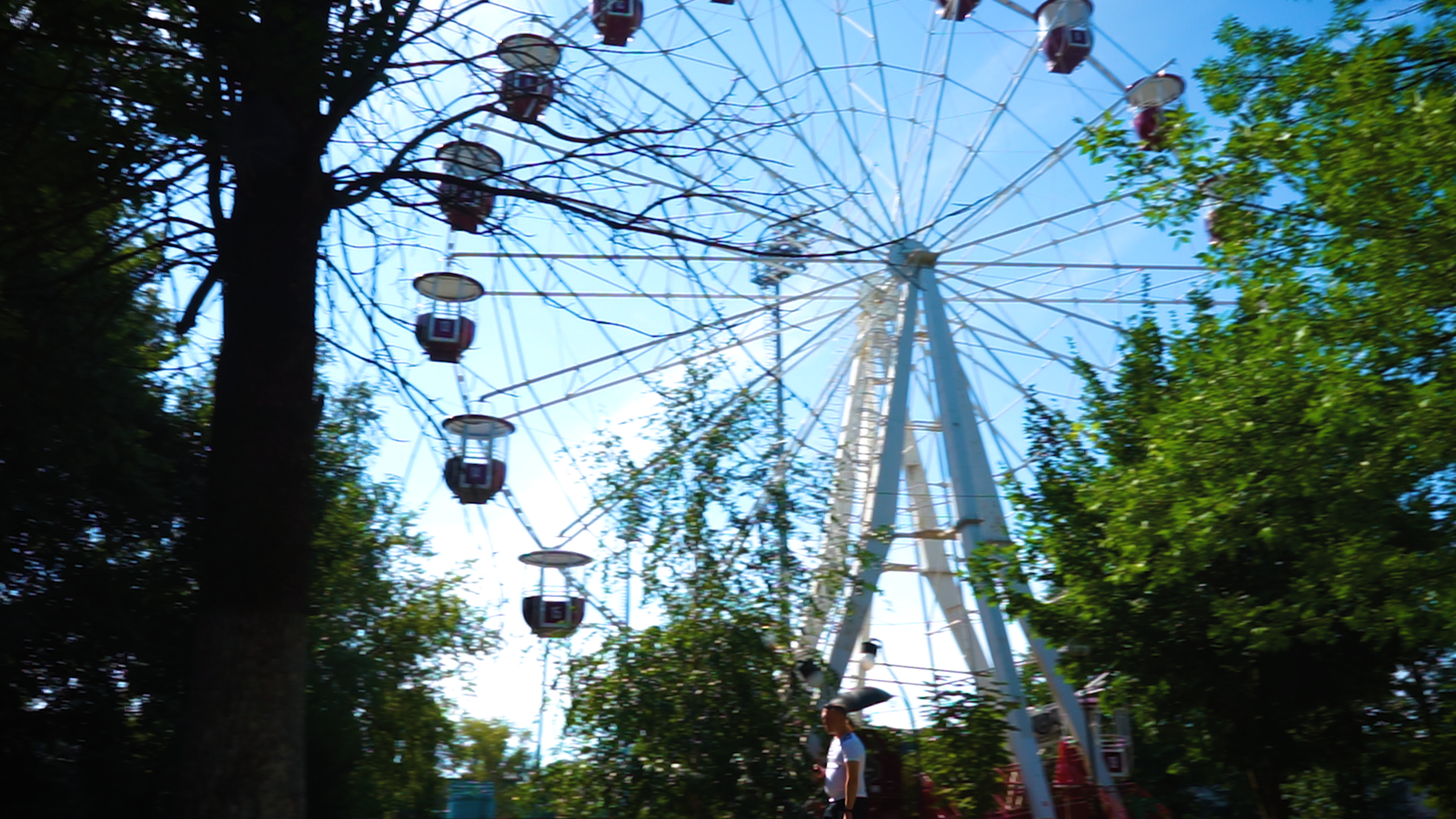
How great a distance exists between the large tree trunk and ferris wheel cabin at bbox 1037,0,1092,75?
14.9 meters

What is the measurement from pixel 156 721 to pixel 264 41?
17.4ft

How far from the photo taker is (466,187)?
641cm

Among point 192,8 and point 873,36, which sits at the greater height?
point 873,36

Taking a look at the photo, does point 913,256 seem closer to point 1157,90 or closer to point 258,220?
point 1157,90

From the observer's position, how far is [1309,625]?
11.2m

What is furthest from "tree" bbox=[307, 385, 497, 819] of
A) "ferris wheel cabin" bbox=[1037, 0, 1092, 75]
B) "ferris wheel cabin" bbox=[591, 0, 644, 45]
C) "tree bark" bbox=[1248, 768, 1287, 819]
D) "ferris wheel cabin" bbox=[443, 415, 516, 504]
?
"ferris wheel cabin" bbox=[1037, 0, 1092, 75]

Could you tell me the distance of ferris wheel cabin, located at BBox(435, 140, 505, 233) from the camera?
6438 millimetres

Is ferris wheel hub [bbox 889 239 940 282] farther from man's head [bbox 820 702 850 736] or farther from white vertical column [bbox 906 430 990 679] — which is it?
man's head [bbox 820 702 850 736]

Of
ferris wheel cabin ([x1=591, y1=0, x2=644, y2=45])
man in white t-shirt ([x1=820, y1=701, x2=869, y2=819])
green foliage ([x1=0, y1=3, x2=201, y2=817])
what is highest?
ferris wheel cabin ([x1=591, y1=0, x2=644, y2=45])

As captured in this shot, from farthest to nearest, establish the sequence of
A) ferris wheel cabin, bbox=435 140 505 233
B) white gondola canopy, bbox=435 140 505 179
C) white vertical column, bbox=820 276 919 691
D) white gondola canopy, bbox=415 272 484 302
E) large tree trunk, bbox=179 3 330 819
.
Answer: white gondola canopy, bbox=415 272 484 302, white vertical column, bbox=820 276 919 691, white gondola canopy, bbox=435 140 505 179, ferris wheel cabin, bbox=435 140 505 233, large tree trunk, bbox=179 3 330 819

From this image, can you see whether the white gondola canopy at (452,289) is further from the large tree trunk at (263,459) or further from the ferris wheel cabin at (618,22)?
the large tree trunk at (263,459)

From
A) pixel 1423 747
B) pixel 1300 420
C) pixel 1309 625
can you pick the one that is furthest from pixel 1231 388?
pixel 1423 747

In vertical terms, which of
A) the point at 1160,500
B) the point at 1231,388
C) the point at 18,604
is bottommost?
the point at 18,604

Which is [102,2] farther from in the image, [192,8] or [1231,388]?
[1231,388]
